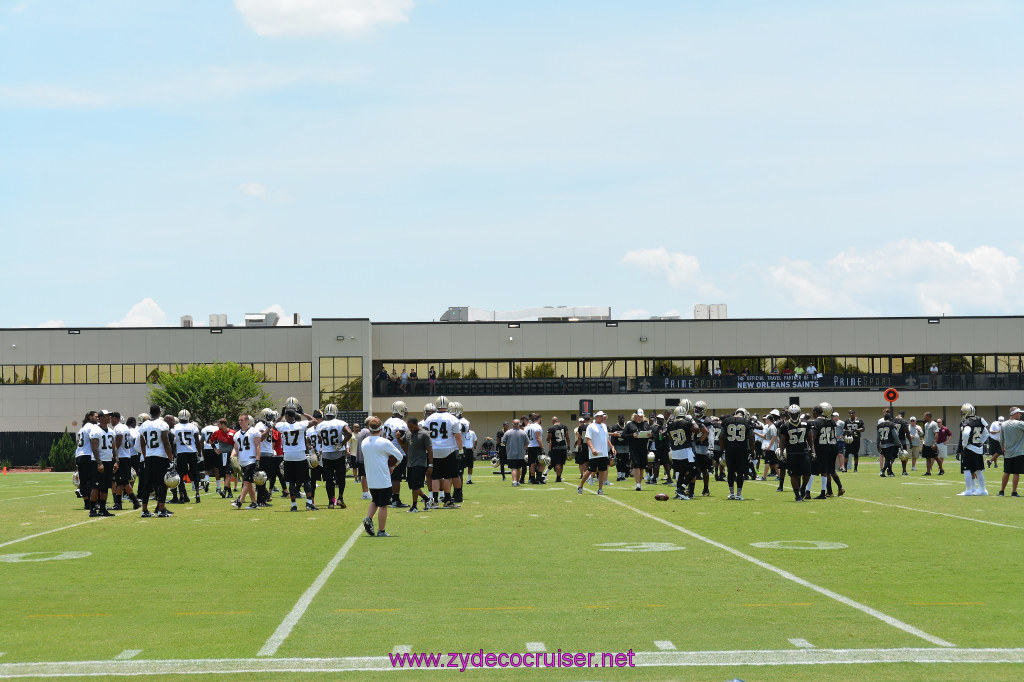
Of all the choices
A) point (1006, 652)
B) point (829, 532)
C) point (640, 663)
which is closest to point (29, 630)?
point (640, 663)

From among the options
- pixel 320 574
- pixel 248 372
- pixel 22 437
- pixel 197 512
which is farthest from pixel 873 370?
pixel 320 574

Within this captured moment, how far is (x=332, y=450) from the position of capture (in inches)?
876

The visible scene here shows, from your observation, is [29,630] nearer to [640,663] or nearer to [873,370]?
[640,663]

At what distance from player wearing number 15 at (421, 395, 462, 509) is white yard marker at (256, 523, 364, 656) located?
6.92m

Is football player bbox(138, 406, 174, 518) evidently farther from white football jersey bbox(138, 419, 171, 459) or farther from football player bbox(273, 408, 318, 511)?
football player bbox(273, 408, 318, 511)

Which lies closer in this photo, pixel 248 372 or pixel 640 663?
pixel 640 663

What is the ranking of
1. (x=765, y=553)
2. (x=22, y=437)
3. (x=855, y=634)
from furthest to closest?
(x=22, y=437), (x=765, y=553), (x=855, y=634)

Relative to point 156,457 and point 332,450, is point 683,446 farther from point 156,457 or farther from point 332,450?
point 156,457

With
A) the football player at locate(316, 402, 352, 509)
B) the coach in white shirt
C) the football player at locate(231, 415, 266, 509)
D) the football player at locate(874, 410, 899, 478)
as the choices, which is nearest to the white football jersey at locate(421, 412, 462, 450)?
the football player at locate(316, 402, 352, 509)

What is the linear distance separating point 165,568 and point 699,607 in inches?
245

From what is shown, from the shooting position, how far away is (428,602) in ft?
32.4

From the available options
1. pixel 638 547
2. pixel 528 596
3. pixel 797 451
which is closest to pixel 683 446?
pixel 797 451

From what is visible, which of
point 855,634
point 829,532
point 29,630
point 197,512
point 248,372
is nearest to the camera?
point 855,634

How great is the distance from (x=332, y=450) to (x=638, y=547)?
9.77 meters
